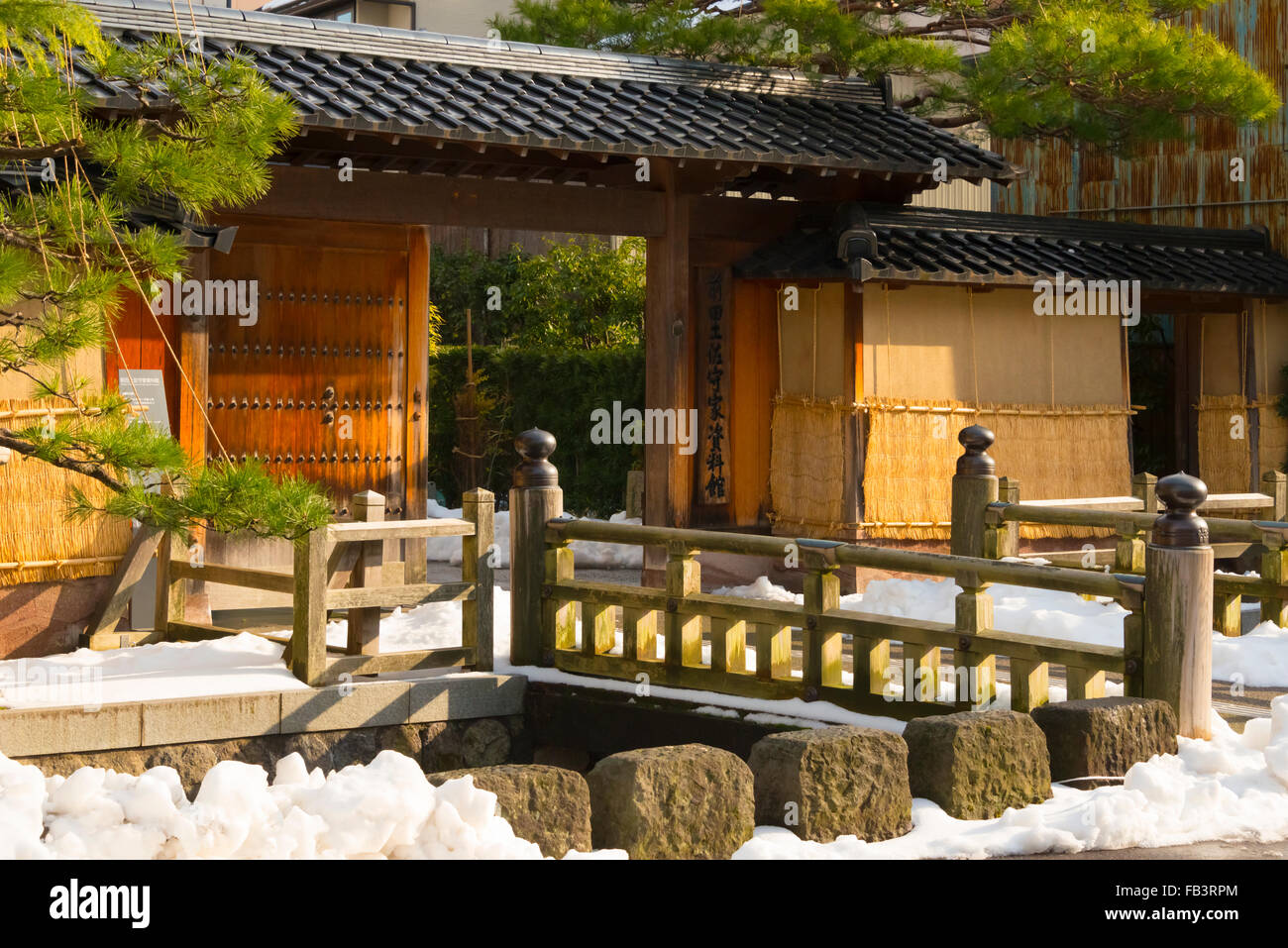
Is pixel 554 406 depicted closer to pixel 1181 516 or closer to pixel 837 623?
pixel 837 623

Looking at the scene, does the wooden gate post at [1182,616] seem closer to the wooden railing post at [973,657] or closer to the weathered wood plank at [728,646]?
the wooden railing post at [973,657]

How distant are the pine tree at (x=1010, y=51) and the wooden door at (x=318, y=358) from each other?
5.17m

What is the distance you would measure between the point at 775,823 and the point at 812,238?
24.6 feet

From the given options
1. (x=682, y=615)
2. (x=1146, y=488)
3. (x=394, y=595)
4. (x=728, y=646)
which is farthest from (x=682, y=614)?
(x=1146, y=488)

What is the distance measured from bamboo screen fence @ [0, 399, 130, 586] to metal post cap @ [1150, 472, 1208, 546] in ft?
19.7

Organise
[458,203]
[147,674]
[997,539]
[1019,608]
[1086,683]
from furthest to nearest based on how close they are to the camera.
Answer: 1. [458,203]
2. [1019,608]
3. [997,539]
4. [147,674]
5. [1086,683]

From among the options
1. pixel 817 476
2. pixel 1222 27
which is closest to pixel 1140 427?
pixel 1222 27

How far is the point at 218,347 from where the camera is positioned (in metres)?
10.9

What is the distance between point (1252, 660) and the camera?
29.6 ft

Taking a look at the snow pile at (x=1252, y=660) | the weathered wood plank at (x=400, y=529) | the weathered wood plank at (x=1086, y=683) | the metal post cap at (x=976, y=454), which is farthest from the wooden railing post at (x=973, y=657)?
the weathered wood plank at (x=400, y=529)

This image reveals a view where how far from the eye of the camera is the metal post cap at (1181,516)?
6684mm

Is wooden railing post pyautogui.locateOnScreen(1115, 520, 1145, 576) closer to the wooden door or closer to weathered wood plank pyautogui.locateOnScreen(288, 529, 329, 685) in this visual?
weathered wood plank pyautogui.locateOnScreen(288, 529, 329, 685)

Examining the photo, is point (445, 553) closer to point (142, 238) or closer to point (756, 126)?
point (756, 126)

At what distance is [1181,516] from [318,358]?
653 cm
